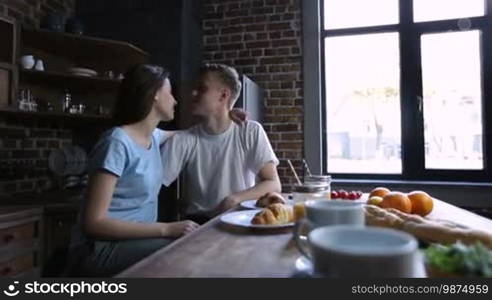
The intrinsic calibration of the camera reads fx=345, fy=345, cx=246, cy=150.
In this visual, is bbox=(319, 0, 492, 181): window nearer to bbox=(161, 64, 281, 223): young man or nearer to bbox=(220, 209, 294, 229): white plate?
bbox=(161, 64, 281, 223): young man

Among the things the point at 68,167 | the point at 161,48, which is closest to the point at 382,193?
the point at 161,48

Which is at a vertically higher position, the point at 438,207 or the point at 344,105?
the point at 344,105

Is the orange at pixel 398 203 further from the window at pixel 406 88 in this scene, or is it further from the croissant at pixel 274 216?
the window at pixel 406 88

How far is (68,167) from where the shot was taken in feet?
8.64

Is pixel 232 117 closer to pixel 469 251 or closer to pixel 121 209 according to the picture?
pixel 121 209

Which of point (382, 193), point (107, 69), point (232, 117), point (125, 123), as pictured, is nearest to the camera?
point (382, 193)

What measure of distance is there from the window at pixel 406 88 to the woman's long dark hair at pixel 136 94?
1.95m

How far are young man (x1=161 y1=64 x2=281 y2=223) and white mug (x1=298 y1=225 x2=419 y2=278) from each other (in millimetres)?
1149

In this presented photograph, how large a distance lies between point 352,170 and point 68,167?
89.9 inches

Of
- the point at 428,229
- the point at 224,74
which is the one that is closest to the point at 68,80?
the point at 224,74

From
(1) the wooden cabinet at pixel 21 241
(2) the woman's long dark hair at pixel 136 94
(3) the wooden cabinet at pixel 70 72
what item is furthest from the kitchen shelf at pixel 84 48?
(2) the woman's long dark hair at pixel 136 94

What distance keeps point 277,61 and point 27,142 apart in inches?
80.1

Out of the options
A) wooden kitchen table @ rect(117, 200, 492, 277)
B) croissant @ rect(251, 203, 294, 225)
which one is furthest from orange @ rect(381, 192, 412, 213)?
croissant @ rect(251, 203, 294, 225)

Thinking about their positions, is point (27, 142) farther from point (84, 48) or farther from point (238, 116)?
point (238, 116)
